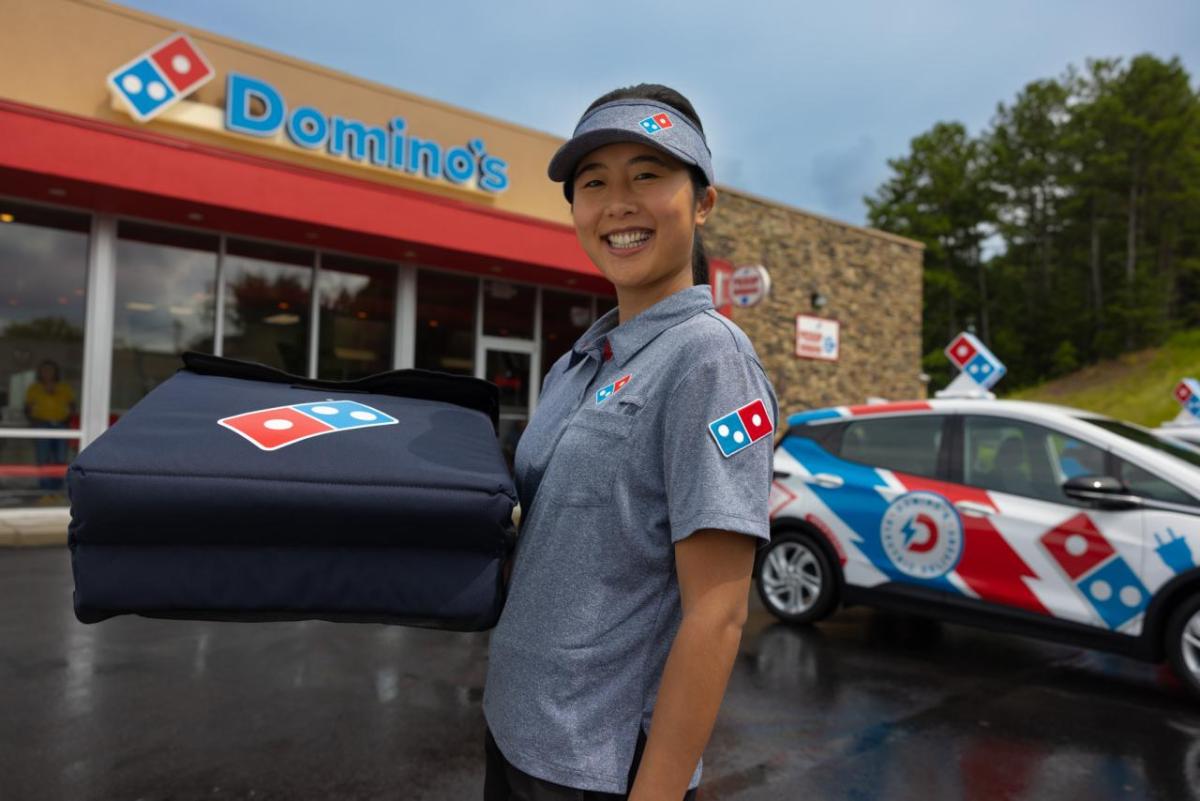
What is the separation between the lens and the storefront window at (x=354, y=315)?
1155cm

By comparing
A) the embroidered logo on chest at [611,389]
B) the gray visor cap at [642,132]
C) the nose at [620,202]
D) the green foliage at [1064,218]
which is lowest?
the embroidered logo on chest at [611,389]

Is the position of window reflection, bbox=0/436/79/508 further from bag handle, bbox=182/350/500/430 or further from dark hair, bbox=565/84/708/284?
dark hair, bbox=565/84/708/284

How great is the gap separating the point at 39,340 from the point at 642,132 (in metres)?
10.6

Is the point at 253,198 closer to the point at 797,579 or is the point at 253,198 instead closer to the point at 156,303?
the point at 156,303

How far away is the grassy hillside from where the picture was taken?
34531 mm

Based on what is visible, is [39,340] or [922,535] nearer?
[922,535]

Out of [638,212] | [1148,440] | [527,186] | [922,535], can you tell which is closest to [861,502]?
[922,535]

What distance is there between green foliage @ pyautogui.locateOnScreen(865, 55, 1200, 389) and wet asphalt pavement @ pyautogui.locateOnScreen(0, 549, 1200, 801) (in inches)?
1892

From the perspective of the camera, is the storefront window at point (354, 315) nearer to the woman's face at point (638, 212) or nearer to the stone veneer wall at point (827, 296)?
the stone veneer wall at point (827, 296)

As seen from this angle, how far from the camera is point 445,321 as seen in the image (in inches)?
501

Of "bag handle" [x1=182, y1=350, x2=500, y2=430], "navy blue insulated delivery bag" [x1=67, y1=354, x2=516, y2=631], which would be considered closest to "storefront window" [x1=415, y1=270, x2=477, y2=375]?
"bag handle" [x1=182, y1=350, x2=500, y2=430]

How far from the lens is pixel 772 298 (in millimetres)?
16422

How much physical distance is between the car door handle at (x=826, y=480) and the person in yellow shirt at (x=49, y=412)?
333 inches

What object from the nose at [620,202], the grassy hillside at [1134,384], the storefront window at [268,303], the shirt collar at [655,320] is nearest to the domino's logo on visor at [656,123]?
the nose at [620,202]
